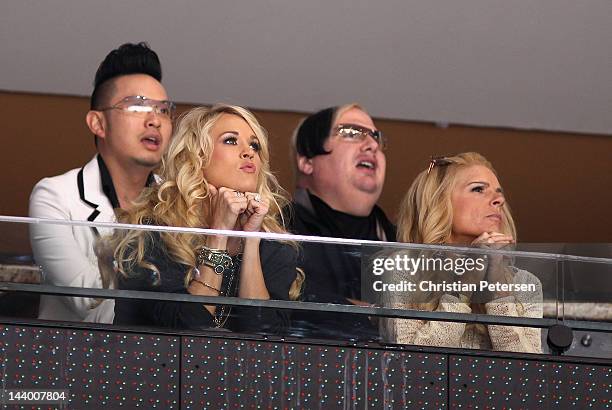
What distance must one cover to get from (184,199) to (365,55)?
95.4 inches

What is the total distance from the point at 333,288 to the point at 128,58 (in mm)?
1173

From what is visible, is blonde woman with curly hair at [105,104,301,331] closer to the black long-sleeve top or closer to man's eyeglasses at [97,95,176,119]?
the black long-sleeve top

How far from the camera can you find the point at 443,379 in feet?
14.6

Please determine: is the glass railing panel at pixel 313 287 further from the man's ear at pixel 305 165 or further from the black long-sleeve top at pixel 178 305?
the man's ear at pixel 305 165

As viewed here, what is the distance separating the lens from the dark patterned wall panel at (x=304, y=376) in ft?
14.3

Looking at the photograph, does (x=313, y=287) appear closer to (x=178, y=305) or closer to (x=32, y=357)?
(x=178, y=305)

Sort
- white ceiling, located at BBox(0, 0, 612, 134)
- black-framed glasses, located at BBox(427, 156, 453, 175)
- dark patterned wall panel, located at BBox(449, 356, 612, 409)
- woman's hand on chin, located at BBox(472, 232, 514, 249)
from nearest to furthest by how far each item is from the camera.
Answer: dark patterned wall panel, located at BBox(449, 356, 612, 409), woman's hand on chin, located at BBox(472, 232, 514, 249), black-framed glasses, located at BBox(427, 156, 453, 175), white ceiling, located at BBox(0, 0, 612, 134)

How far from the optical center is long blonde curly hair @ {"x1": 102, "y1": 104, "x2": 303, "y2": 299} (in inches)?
172

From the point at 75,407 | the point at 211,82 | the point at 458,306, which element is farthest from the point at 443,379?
the point at 211,82

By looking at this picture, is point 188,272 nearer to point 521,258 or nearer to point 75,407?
point 75,407

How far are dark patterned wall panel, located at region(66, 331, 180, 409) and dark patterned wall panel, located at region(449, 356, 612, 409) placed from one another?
83 centimetres

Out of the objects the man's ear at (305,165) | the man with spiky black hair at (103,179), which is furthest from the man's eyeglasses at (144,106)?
the man's ear at (305,165)

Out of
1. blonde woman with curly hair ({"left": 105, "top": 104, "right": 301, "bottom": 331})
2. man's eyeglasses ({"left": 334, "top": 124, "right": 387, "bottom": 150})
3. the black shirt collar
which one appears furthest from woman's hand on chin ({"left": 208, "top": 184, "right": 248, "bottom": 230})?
man's eyeglasses ({"left": 334, "top": 124, "right": 387, "bottom": 150})

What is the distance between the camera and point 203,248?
172 inches
